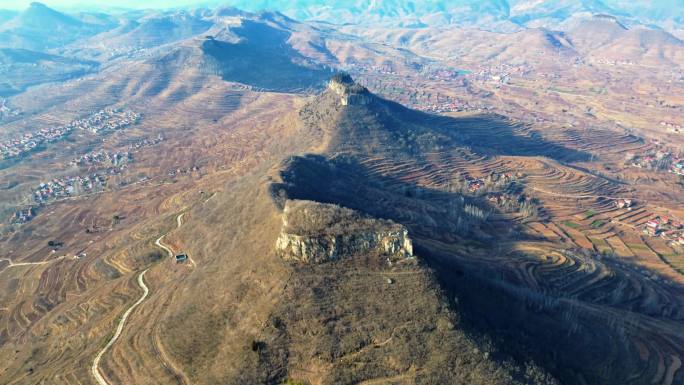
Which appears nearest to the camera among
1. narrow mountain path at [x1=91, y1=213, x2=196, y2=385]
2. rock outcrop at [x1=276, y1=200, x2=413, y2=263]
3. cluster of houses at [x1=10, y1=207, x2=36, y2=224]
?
narrow mountain path at [x1=91, y1=213, x2=196, y2=385]

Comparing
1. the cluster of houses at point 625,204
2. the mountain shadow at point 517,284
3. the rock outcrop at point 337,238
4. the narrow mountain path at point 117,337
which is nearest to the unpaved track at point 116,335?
the narrow mountain path at point 117,337

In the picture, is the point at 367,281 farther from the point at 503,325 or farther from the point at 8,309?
the point at 8,309

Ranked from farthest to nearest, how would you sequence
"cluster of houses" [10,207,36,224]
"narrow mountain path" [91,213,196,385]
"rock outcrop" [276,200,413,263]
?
"cluster of houses" [10,207,36,224], "rock outcrop" [276,200,413,263], "narrow mountain path" [91,213,196,385]

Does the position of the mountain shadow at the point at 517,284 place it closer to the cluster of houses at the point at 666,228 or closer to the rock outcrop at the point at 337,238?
the rock outcrop at the point at 337,238

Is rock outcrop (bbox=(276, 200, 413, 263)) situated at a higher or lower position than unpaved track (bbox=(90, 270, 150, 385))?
higher

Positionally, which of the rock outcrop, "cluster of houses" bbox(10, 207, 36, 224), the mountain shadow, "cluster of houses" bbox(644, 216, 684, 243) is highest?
the rock outcrop

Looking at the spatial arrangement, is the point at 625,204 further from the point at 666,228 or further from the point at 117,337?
the point at 117,337

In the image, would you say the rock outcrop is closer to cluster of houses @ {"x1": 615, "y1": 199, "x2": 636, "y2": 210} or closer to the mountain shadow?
the mountain shadow

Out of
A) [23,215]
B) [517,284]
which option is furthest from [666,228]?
[23,215]

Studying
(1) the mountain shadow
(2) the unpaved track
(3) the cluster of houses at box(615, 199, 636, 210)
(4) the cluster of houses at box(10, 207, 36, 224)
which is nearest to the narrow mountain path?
(2) the unpaved track
